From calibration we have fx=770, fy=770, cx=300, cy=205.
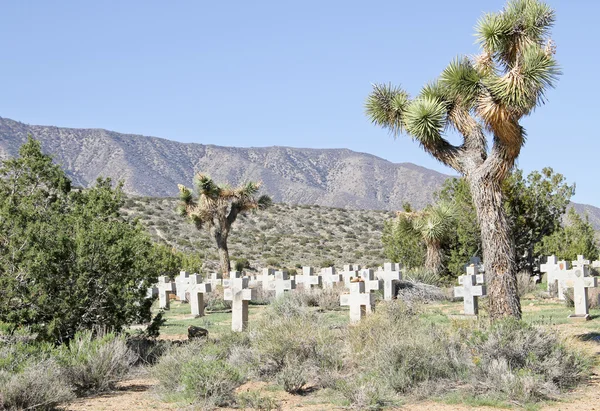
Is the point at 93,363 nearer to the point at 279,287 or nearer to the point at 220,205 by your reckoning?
the point at 279,287

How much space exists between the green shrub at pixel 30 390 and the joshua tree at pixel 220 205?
23.8 meters

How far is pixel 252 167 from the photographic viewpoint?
7382 inches

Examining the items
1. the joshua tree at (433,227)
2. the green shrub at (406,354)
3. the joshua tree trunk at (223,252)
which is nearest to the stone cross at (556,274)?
the joshua tree at (433,227)

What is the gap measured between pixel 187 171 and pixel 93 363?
176 meters

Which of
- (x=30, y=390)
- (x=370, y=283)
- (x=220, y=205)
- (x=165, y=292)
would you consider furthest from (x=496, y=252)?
(x=220, y=205)

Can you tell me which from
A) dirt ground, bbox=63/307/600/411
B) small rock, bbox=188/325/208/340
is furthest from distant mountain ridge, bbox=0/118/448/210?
dirt ground, bbox=63/307/600/411

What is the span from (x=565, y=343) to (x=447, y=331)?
2034 millimetres

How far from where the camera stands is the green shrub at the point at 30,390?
8.44 m

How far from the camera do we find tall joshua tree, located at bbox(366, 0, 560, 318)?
12.5m

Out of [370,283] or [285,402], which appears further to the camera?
[370,283]

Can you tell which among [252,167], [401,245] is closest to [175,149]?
[252,167]

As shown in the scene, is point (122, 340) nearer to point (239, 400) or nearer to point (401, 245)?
point (239, 400)

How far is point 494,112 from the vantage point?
12.6m

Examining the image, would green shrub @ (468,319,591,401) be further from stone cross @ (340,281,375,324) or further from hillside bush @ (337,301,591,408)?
stone cross @ (340,281,375,324)
